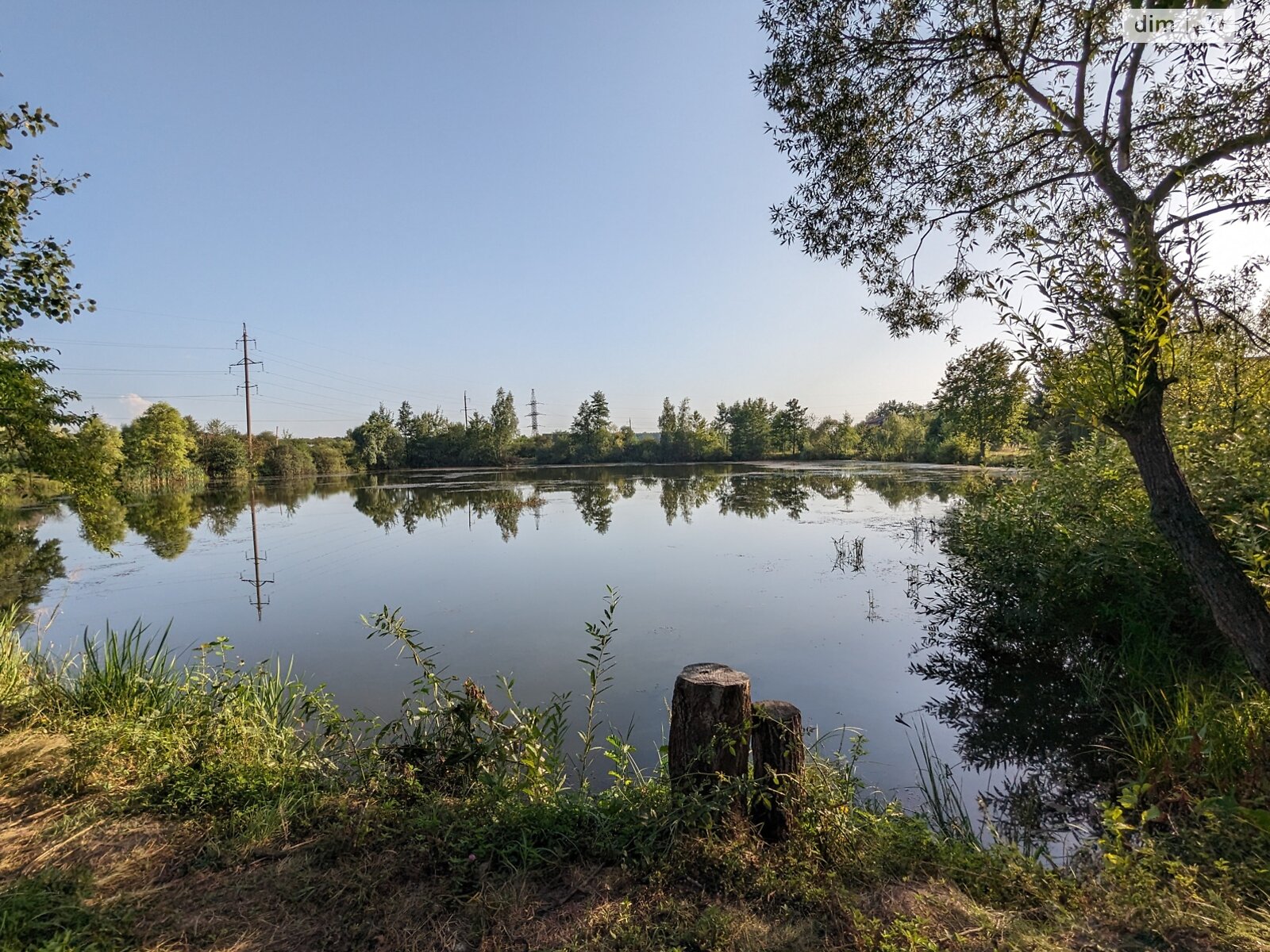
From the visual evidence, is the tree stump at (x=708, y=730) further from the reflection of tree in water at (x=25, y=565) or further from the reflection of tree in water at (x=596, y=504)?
the reflection of tree in water at (x=596, y=504)

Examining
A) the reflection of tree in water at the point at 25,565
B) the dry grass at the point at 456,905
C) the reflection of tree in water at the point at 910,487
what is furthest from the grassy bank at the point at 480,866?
the reflection of tree in water at the point at 910,487

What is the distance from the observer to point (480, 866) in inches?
87.7

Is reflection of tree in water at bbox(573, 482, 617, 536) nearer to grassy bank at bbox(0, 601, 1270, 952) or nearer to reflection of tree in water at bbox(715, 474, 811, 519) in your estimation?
reflection of tree in water at bbox(715, 474, 811, 519)

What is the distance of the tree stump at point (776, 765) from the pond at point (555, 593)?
188cm

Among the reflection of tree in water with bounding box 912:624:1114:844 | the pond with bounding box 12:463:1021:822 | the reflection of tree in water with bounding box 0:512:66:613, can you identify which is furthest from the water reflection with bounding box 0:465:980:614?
the reflection of tree in water with bounding box 912:624:1114:844

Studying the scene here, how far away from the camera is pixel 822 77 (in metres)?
4.66

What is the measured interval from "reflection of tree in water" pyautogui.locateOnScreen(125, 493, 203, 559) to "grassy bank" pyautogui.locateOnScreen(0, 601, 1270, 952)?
43.3 feet

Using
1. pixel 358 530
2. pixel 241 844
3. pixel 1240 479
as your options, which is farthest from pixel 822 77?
pixel 358 530

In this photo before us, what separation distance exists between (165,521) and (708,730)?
22839 millimetres

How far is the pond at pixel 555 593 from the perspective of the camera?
18.0 feet

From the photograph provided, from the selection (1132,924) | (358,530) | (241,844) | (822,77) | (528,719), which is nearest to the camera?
(1132,924)

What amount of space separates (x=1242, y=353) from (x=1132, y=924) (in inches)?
154

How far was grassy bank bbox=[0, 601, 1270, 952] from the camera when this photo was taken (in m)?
1.88

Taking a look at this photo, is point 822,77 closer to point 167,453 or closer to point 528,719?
point 528,719
